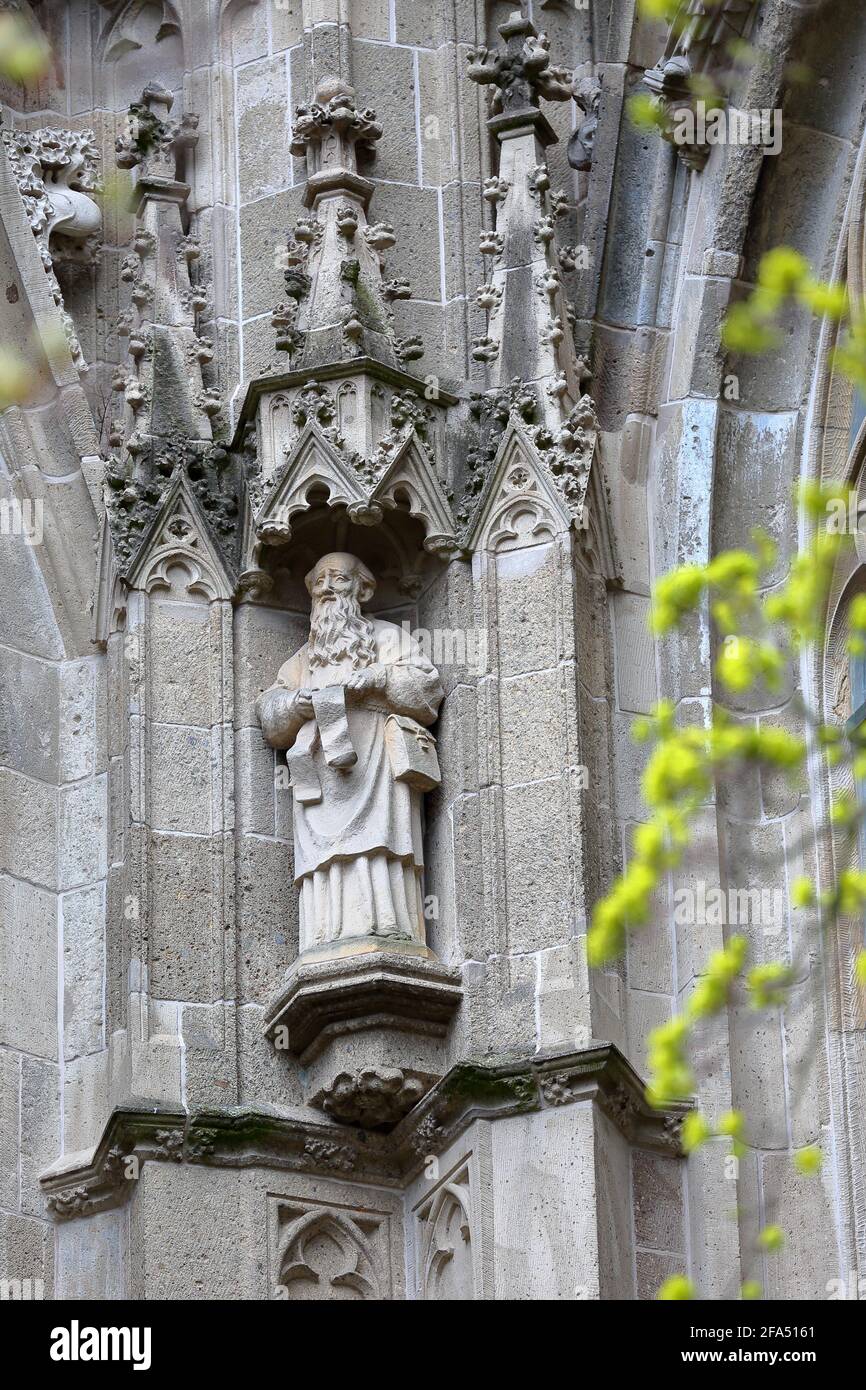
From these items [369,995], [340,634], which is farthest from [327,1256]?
[340,634]

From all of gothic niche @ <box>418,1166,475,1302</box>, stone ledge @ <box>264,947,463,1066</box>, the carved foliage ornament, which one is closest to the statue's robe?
stone ledge @ <box>264,947,463,1066</box>

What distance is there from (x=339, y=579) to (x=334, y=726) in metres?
0.73

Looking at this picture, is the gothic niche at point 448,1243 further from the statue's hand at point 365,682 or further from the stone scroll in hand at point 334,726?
the statue's hand at point 365,682

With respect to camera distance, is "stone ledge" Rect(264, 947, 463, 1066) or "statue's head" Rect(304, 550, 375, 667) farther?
"statue's head" Rect(304, 550, 375, 667)

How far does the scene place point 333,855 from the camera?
13.7 m

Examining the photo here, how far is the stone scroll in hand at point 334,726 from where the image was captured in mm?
13797

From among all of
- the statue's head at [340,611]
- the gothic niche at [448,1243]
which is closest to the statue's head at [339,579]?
the statue's head at [340,611]

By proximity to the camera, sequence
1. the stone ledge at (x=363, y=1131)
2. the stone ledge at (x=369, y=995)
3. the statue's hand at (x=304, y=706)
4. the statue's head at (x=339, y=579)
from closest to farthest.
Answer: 1. the stone ledge at (x=363, y=1131)
2. the stone ledge at (x=369, y=995)
3. the statue's hand at (x=304, y=706)
4. the statue's head at (x=339, y=579)

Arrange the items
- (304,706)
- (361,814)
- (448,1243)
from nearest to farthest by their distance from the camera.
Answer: (448,1243) → (361,814) → (304,706)

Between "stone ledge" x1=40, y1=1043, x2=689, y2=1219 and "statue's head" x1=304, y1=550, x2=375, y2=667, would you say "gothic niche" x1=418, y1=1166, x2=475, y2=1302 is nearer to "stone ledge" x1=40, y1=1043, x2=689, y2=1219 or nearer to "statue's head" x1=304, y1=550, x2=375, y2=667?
"stone ledge" x1=40, y1=1043, x2=689, y2=1219

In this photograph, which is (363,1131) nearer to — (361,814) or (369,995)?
(369,995)

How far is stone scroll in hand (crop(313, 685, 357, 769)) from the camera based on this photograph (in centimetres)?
1380

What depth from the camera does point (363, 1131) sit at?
13602mm

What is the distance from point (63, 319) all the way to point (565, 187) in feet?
7.73
